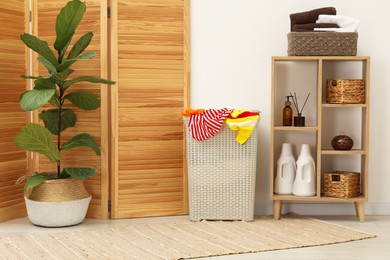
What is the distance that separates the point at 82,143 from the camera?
3.76 meters

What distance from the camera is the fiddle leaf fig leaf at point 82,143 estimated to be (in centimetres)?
376

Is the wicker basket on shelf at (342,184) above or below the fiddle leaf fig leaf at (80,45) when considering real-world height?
below

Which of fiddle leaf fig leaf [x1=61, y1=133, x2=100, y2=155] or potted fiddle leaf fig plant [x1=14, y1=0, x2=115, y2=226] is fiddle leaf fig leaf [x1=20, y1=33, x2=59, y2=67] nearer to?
potted fiddle leaf fig plant [x1=14, y1=0, x2=115, y2=226]

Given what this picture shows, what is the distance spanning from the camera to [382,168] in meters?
4.11

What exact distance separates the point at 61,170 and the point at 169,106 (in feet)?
2.65

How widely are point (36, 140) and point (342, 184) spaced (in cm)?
185

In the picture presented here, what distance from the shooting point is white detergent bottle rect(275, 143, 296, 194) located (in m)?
3.94

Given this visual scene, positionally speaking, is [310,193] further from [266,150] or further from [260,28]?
[260,28]

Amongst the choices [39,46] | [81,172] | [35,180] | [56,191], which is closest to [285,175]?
[81,172]

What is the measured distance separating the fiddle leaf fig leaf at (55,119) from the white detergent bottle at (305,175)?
4.71 feet

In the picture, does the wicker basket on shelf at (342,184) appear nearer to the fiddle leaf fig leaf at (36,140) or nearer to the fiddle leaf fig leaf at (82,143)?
the fiddle leaf fig leaf at (82,143)

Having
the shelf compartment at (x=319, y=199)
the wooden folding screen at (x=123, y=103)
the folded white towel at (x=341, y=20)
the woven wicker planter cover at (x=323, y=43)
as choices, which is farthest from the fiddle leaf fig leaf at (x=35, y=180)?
the folded white towel at (x=341, y=20)

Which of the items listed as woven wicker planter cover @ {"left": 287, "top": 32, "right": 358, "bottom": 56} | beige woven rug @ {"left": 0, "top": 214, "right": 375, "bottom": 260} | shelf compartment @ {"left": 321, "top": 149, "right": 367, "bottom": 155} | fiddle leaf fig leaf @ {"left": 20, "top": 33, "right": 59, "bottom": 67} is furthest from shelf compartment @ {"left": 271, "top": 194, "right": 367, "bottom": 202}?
fiddle leaf fig leaf @ {"left": 20, "top": 33, "right": 59, "bottom": 67}

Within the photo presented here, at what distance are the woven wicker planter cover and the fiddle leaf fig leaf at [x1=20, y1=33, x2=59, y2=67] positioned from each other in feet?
4.68
